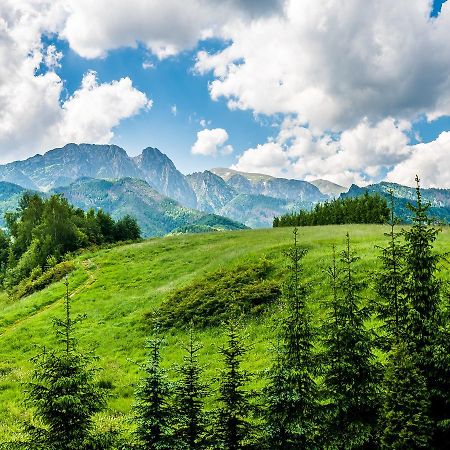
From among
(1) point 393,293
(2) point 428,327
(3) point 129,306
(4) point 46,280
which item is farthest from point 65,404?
(4) point 46,280

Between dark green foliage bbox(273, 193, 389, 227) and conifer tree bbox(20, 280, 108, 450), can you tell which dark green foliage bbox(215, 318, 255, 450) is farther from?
dark green foliage bbox(273, 193, 389, 227)

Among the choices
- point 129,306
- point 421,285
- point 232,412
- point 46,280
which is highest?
point 421,285

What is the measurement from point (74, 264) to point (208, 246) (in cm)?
2200

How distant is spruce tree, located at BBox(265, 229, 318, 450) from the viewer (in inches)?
440

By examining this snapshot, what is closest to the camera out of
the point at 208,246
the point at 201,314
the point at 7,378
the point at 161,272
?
the point at 7,378

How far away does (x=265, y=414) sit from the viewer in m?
11.5

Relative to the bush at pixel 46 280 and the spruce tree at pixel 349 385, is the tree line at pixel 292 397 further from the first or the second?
the bush at pixel 46 280

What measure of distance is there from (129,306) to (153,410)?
98.5ft

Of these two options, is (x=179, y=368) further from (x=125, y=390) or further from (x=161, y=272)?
(x=161, y=272)

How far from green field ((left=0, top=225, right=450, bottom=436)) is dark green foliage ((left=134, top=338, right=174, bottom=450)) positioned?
3459mm

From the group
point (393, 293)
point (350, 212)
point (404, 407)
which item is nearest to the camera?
point (404, 407)

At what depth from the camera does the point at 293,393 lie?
436 inches

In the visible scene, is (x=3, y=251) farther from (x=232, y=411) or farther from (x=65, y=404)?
(x=232, y=411)

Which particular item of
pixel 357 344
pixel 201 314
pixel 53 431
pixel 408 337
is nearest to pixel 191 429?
pixel 53 431
